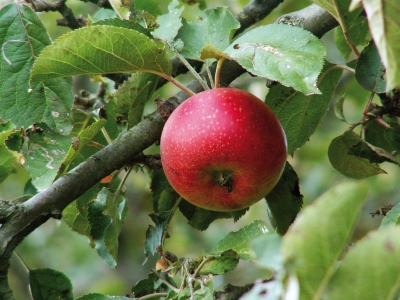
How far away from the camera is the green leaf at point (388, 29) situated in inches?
29.4

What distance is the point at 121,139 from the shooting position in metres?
1.37

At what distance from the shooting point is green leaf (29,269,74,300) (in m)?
1.47

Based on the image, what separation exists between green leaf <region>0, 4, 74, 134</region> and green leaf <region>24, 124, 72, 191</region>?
0.10 feet

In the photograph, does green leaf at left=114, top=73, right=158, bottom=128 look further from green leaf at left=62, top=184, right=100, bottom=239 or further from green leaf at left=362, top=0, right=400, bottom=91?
green leaf at left=362, top=0, right=400, bottom=91

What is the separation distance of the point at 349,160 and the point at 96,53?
0.82m

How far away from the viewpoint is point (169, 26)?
4.81ft

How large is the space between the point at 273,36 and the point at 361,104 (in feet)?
6.51

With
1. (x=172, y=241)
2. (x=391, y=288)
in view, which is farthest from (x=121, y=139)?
(x=172, y=241)

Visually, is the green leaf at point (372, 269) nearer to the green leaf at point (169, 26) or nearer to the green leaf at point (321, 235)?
the green leaf at point (321, 235)

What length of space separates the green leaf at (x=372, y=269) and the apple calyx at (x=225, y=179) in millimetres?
504

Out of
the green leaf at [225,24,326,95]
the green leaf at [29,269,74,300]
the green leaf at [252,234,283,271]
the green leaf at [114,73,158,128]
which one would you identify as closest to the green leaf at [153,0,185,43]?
the green leaf at [114,73,158,128]

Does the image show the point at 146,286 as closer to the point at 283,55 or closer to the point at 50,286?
the point at 50,286

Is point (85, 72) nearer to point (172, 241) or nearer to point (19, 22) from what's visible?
point (19, 22)

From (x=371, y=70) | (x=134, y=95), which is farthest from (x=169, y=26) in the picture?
(x=371, y=70)
